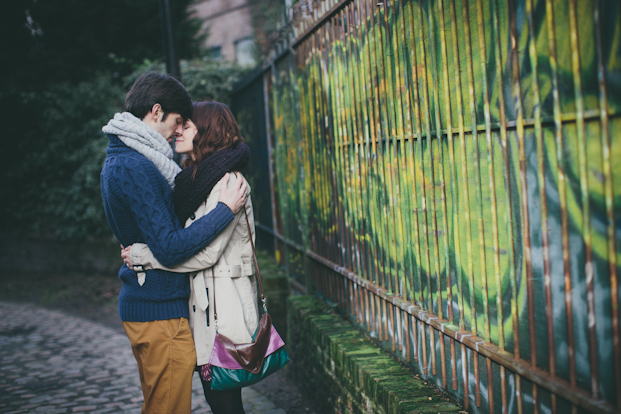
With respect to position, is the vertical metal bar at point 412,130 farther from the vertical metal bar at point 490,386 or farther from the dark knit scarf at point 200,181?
the dark knit scarf at point 200,181

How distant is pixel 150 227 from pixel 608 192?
1793mm

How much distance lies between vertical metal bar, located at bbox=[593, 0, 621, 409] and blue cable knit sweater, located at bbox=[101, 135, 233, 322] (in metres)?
1.60

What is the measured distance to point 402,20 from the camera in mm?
2635

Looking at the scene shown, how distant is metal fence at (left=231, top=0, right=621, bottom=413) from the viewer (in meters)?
1.56

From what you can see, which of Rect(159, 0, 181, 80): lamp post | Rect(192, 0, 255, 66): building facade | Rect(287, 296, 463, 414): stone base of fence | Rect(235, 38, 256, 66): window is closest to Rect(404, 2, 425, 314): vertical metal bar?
Rect(287, 296, 463, 414): stone base of fence

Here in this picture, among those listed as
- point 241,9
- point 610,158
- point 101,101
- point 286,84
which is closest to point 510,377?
point 610,158

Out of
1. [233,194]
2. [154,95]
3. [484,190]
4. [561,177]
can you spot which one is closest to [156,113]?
[154,95]

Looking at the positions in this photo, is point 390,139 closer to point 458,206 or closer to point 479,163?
point 458,206

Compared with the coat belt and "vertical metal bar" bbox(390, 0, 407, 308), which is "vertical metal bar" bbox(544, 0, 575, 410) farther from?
the coat belt

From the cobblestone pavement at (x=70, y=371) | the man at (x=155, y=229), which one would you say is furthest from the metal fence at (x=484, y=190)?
the cobblestone pavement at (x=70, y=371)

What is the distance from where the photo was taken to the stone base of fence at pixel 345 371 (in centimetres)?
257

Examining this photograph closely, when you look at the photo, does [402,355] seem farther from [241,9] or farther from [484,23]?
[241,9]

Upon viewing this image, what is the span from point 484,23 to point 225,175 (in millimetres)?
1358

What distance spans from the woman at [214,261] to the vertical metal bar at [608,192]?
62.8 inches
